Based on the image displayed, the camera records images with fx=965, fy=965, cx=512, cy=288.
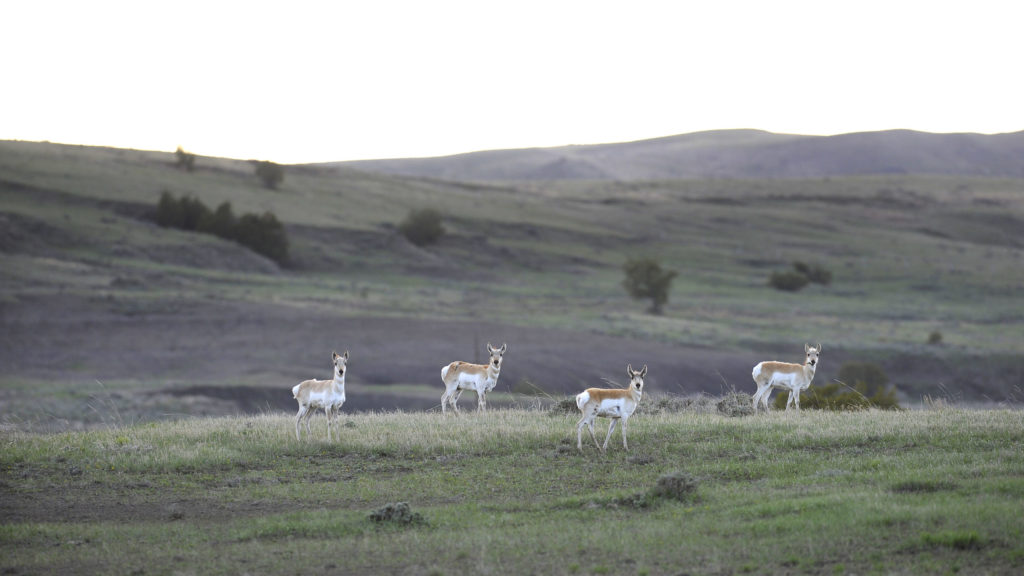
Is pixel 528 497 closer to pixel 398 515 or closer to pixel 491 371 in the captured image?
pixel 398 515

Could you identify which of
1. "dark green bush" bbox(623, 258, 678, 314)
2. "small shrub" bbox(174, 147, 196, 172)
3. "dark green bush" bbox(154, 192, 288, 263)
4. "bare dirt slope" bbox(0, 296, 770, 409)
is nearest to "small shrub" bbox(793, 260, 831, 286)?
"dark green bush" bbox(623, 258, 678, 314)

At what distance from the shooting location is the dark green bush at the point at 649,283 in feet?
242

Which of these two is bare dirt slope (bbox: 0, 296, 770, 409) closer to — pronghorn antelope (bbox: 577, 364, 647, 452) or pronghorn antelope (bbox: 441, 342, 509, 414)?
pronghorn antelope (bbox: 441, 342, 509, 414)

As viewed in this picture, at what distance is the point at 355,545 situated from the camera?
10.4 metres

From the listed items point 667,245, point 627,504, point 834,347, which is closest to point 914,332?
point 834,347

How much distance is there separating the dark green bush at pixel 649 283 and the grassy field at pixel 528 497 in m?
56.1

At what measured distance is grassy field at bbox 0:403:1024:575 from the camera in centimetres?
974

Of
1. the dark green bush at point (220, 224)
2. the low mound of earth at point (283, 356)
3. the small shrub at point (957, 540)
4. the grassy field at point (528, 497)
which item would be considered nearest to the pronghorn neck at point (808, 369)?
the grassy field at point (528, 497)

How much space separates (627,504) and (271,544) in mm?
4226

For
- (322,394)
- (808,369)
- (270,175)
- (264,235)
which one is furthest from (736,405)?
(270,175)

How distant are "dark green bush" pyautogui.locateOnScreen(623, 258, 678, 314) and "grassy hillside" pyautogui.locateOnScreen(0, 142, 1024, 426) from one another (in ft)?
4.08

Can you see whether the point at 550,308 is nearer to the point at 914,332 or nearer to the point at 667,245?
the point at 914,332

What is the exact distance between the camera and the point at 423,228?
96.4m

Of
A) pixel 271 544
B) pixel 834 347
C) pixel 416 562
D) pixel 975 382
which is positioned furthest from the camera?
pixel 834 347
